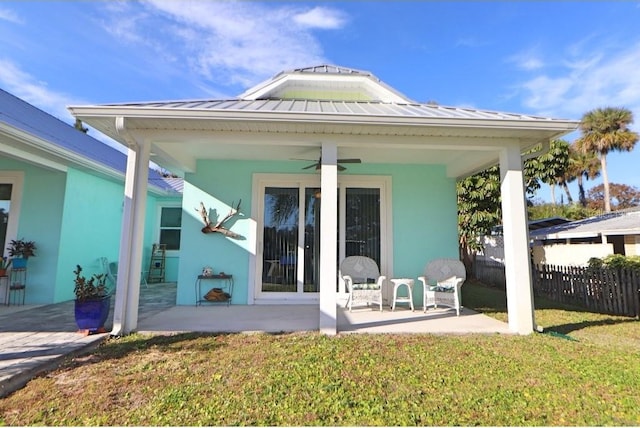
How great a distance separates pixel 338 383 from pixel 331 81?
690 cm

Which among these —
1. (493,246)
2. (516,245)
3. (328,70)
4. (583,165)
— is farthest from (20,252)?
(583,165)

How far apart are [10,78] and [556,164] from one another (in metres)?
20.7

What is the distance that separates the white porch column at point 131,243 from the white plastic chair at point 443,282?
4.80 m

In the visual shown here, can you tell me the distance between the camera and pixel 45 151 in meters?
5.79

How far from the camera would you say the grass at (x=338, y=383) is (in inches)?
92.7

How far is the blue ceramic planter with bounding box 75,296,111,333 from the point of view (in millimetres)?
4203

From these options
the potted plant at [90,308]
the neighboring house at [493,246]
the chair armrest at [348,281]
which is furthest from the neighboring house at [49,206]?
the neighboring house at [493,246]

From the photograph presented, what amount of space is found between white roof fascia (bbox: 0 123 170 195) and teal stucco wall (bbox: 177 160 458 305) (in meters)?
2.21

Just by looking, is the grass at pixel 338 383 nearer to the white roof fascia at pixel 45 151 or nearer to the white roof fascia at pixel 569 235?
the white roof fascia at pixel 45 151

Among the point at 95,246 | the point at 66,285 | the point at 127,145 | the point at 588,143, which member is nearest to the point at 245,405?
the point at 127,145

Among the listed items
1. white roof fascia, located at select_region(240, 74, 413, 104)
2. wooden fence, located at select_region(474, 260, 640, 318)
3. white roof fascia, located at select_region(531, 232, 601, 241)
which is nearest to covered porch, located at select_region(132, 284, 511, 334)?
wooden fence, located at select_region(474, 260, 640, 318)

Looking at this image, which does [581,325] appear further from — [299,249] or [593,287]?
[299,249]

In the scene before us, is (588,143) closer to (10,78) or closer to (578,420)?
(578,420)

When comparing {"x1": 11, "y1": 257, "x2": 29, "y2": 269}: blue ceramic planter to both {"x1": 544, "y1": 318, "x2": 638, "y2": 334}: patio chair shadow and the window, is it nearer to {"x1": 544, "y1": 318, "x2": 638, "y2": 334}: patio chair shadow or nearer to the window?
the window
